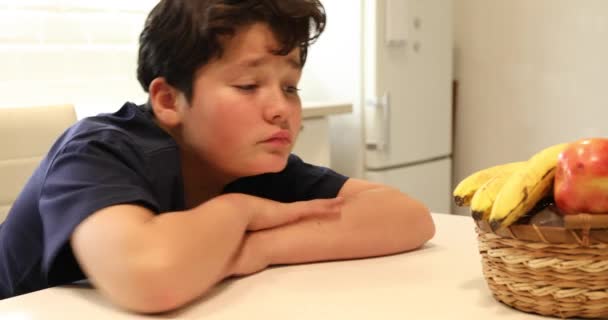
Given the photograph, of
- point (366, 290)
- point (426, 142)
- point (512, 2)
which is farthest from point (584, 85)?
point (366, 290)

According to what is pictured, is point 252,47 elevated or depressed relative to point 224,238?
elevated

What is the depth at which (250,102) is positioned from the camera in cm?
96

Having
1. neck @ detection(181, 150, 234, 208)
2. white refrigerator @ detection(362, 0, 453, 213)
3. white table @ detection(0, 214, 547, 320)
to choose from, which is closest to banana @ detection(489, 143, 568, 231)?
white table @ detection(0, 214, 547, 320)

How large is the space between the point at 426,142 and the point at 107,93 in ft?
4.20

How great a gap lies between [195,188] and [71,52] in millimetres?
1327

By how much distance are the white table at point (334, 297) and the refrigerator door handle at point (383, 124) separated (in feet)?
5.83

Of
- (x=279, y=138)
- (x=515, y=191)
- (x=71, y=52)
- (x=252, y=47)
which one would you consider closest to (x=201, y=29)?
(x=252, y=47)

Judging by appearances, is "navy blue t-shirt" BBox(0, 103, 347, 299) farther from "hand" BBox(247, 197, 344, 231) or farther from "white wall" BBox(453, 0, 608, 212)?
"white wall" BBox(453, 0, 608, 212)

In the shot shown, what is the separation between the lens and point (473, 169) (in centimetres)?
324

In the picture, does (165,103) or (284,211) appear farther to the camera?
(165,103)

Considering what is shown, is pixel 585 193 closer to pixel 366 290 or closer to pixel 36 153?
pixel 366 290

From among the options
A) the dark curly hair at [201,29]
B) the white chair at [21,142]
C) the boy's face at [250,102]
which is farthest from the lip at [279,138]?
the white chair at [21,142]

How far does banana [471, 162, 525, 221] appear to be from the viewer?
2.22 ft

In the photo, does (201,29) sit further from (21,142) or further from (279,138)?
(21,142)
